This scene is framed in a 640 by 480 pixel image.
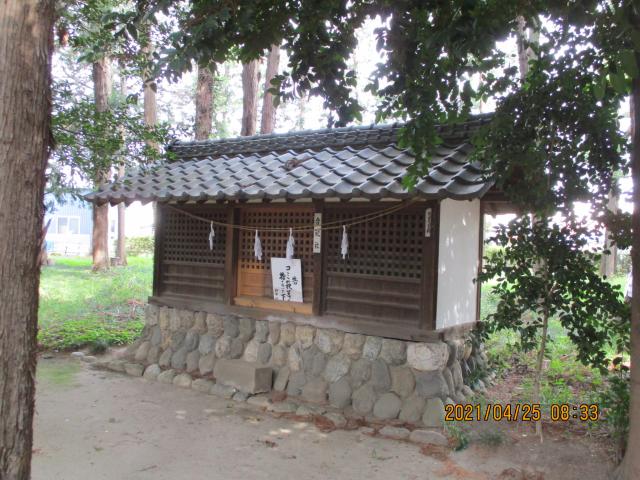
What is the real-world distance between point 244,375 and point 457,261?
11.2 feet

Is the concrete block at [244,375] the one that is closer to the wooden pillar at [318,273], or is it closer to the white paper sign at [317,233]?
the wooden pillar at [318,273]

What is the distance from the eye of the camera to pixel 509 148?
4.80m

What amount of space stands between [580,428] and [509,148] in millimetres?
3501

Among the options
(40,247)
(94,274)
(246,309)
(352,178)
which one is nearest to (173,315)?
(246,309)

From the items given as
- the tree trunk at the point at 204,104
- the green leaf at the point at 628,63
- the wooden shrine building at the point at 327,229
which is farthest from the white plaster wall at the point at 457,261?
the tree trunk at the point at 204,104

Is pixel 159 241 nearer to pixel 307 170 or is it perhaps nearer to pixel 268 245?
pixel 268 245

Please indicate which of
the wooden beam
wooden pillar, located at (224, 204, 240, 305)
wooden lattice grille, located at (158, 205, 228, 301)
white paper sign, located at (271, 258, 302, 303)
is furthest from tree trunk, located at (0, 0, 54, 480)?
the wooden beam

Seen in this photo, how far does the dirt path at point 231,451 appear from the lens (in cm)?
484

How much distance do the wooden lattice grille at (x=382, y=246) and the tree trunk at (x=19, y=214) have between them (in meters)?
4.54

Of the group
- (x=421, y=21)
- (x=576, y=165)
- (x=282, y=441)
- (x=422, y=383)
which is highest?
(x=421, y=21)

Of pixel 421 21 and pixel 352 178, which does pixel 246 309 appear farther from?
pixel 421 21

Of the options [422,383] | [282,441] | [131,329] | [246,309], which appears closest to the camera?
[282,441]

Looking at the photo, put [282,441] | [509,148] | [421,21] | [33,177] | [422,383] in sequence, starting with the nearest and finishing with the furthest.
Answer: [33,177] → [421,21] → [509,148] → [282,441] → [422,383]
